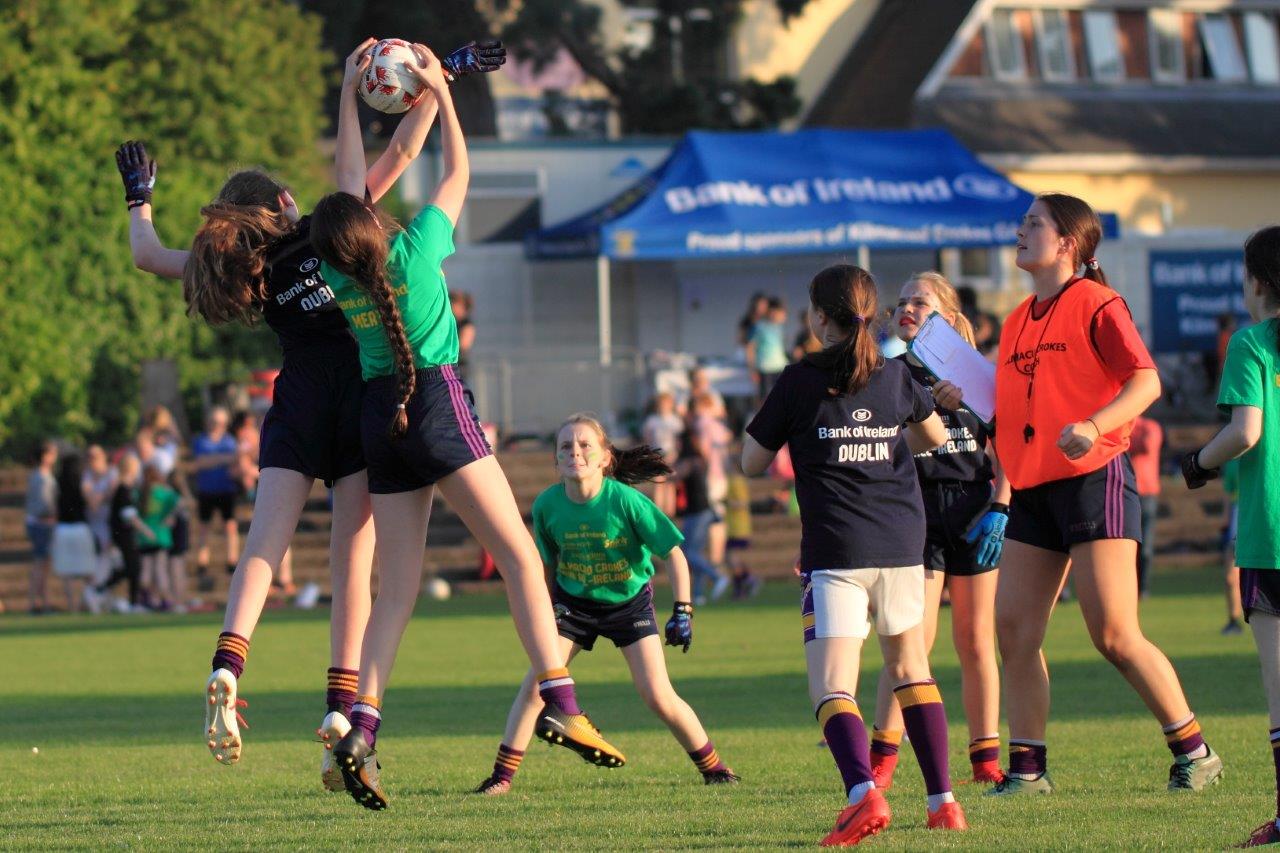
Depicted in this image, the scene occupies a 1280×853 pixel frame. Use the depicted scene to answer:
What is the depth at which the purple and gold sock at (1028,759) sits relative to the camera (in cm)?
767

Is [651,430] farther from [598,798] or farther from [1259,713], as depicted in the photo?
[598,798]

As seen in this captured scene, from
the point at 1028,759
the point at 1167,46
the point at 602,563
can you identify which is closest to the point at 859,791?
the point at 1028,759

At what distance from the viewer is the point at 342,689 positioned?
23.8 ft

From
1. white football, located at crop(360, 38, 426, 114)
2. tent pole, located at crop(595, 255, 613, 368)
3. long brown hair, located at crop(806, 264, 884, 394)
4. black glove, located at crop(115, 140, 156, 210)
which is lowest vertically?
tent pole, located at crop(595, 255, 613, 368)

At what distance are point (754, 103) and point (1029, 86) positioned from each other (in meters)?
6.19

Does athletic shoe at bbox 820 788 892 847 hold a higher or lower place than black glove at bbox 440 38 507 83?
lower

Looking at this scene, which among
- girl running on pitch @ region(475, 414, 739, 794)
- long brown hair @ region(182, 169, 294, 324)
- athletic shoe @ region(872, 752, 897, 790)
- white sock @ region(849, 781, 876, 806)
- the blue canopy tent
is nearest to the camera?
white sock @ region(849, 781, 876, 806)

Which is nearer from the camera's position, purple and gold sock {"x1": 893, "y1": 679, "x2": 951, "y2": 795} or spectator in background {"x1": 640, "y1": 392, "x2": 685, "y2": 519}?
purple and gold sock {"x1": 893, "y1": 679, "x2": 951, "y2": 795}

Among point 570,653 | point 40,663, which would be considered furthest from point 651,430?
point 570,653

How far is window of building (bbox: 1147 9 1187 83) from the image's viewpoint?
37.9 m

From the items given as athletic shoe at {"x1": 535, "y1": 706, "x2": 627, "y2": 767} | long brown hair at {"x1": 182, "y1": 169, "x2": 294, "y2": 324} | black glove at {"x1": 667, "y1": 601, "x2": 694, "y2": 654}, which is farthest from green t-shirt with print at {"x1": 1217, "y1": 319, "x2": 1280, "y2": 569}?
long brown hair at {"x1": 182, "y1": 169, "x2": 294, "y2": 324}

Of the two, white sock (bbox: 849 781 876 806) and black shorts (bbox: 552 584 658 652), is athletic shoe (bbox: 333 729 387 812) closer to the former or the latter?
white sock (bbox: 849 781 876 806)

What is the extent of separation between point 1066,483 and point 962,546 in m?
0.89

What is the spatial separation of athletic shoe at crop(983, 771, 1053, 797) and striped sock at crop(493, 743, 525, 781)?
199 centimetres
